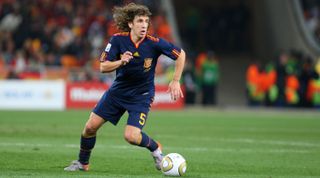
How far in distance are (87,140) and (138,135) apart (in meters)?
0.78

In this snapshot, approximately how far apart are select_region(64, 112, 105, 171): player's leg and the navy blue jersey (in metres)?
0.43

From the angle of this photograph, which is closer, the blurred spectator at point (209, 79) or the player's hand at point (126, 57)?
the player's hand at point (126, 57)

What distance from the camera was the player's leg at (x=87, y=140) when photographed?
10.4 m

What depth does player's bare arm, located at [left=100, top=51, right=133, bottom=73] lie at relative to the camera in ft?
32.0

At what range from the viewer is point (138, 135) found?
33.4 ft

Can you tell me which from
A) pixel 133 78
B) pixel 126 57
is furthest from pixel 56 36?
pixel 126 57

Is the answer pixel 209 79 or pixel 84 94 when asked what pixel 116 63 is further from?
pixel 209 79

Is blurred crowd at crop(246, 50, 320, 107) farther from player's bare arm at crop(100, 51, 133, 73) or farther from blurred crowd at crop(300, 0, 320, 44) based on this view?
player's bare arm at crop(100, 51, 133, 73)

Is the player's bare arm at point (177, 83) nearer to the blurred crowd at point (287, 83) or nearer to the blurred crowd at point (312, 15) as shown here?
the blurred crowd at point (287, 83)

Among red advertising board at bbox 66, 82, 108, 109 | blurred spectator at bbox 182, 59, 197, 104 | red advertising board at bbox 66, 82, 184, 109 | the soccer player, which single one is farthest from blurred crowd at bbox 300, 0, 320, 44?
the soccer player

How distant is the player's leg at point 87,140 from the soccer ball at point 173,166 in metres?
1.04

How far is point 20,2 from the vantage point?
98.4 feet

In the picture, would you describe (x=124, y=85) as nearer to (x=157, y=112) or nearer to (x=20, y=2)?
(x=157, y=112)

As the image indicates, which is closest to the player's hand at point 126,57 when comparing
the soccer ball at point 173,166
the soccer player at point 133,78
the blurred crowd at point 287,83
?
the soccer player at point 133,78
